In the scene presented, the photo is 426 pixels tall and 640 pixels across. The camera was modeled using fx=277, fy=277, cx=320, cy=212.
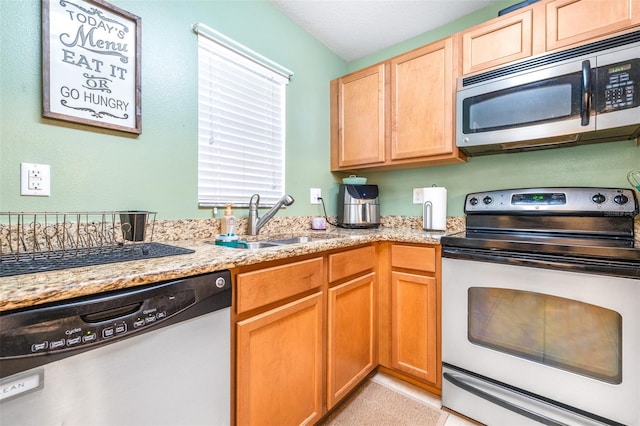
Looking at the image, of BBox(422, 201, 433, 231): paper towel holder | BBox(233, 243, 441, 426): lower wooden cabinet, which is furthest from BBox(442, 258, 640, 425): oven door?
BBox(422, 201, 433, 231): paper towel holder

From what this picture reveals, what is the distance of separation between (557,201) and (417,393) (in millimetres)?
1396

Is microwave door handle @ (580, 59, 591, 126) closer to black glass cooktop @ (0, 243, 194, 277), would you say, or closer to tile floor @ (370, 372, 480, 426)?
tile floor @ (370, 372, 480, 426)

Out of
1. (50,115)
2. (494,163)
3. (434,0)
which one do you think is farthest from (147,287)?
(434,0)

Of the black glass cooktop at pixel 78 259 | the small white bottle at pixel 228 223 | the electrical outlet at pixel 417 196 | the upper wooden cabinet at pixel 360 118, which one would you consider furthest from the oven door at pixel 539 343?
the black glass cooktop at pixel 78 259

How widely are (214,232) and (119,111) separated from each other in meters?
0.70

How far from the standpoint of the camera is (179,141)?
140 centimetres

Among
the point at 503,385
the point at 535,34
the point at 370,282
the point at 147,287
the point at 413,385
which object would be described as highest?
the point at 535,34

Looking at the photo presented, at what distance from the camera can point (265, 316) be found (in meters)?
1.06

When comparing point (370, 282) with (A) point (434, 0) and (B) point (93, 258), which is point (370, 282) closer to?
(B) point (93, 258)

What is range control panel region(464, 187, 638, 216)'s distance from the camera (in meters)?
1.43

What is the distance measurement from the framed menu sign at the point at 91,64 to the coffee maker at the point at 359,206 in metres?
1.43

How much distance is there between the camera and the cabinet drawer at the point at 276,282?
992 mm

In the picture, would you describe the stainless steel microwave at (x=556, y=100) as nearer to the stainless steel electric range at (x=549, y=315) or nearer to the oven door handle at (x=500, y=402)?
the stainless steel electric range at (x=549, y=315)

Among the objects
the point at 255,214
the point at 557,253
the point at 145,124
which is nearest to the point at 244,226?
the point at 255,214
